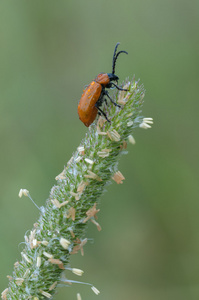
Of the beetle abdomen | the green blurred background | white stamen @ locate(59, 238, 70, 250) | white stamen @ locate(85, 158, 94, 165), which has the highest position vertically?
the green blurred background

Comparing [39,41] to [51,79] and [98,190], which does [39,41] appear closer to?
[51,79]

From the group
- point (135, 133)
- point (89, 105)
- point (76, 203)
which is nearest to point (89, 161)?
point (76, 203)

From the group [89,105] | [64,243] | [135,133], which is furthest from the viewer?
[135,133]

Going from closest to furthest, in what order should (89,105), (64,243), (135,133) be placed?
1. (64,243)
2. (89,105)
3. (135,133)

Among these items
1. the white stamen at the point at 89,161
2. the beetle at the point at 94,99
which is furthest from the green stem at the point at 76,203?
the beetle at the point at 94,99

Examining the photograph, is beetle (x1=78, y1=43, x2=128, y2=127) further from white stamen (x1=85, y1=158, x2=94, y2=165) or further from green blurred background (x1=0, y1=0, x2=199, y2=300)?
green blurred background (x1=0, y1=0, x2=199, y2=300)

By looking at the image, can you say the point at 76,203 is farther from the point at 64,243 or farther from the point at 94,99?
the point at 94,99

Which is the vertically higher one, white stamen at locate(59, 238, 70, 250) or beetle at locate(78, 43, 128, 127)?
beetle at locate(78, 43, 128, 127)

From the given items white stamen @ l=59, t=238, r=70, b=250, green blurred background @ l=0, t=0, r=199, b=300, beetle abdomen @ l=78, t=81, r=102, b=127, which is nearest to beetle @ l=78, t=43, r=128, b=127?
beetle abdomen @ l=78, t=81, r=102, b=127

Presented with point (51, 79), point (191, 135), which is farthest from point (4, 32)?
point (191, 135)
